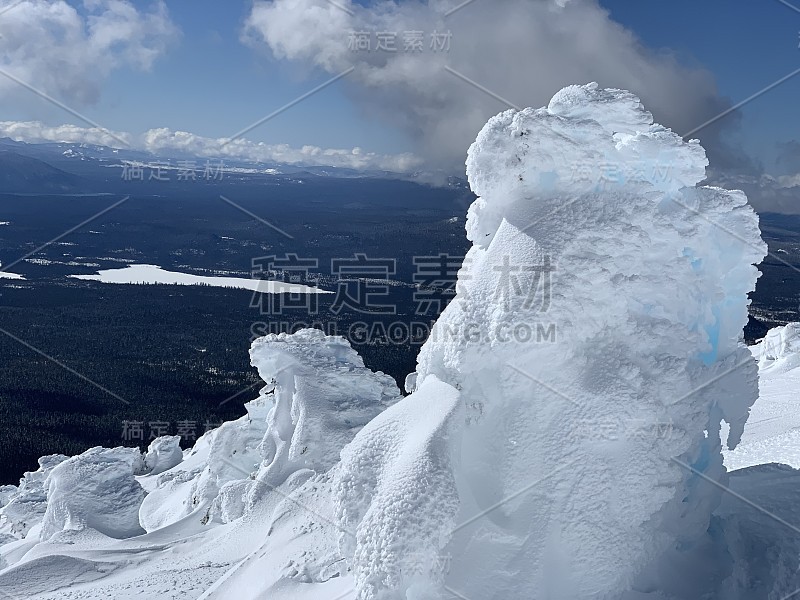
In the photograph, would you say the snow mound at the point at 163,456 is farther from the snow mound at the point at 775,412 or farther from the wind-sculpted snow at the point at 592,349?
the snow mound at the point at 775,412

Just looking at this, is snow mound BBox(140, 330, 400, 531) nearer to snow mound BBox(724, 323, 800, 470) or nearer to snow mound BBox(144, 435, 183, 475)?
snow mound BBox(724, 323, 800, 470)

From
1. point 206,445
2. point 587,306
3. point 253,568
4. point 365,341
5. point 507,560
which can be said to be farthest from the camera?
point 365,341

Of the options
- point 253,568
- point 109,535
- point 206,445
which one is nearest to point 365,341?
point 206,445

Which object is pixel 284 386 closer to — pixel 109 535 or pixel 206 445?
pixel 109 535

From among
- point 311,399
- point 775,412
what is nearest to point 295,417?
point 311,399

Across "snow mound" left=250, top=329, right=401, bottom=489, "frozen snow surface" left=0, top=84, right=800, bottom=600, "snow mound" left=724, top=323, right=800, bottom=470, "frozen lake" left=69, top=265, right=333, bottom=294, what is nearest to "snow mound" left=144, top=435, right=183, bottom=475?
"snow mound" left=250, top=329, right=401, bottom=489

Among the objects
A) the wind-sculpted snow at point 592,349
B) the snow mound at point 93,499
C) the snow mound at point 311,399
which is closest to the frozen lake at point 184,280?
the snow mound at point 93,499
